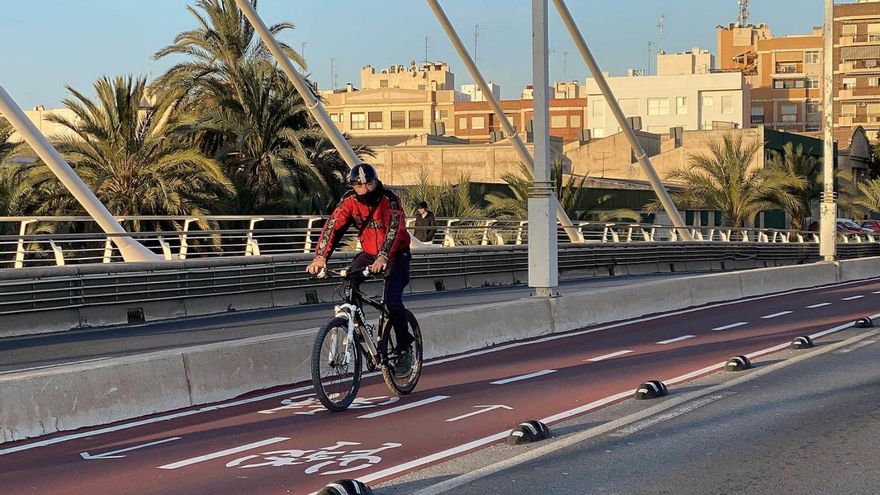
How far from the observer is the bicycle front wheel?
9.77 metres

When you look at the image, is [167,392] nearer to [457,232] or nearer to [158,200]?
[158,200]

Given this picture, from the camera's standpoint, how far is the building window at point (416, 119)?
408 feet

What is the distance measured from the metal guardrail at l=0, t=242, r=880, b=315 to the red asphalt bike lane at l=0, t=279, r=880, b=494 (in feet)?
21.6

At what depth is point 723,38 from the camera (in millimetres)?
151875

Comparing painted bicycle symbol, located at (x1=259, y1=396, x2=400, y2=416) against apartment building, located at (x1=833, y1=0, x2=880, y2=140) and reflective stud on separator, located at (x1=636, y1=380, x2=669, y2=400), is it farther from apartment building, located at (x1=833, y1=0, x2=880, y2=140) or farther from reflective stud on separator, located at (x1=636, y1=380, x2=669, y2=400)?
apartment building, located at (x1=833, y1=0, x2=880, y2=140)

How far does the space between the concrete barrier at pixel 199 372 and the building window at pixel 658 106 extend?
320ft

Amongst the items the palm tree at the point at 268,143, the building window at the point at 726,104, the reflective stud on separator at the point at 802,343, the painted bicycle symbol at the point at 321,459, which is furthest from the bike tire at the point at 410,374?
the building window at the point at 726,104

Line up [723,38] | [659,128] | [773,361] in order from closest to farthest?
1. [773,361]
2. [659,128]
3. [723,38]

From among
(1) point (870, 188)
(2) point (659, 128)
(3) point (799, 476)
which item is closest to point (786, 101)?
(2) point (659, 128)

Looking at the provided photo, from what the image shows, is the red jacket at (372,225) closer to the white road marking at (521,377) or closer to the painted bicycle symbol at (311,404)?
the painted bicycle symbol at (311,404)

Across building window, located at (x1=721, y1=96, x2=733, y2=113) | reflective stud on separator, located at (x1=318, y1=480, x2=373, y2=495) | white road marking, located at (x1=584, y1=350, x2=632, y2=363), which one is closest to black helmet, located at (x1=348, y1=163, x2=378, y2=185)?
reflective stud on separator, located at (x1=318, y1=480, x2=373, y2=495)

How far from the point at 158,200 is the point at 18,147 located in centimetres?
388

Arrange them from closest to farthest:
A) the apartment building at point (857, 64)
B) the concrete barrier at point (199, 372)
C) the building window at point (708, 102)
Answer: the concrete barrier at point (199, 372) → the building window at point (708, 102) → the apartment building at point (857, 64)

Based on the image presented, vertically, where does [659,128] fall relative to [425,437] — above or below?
above
